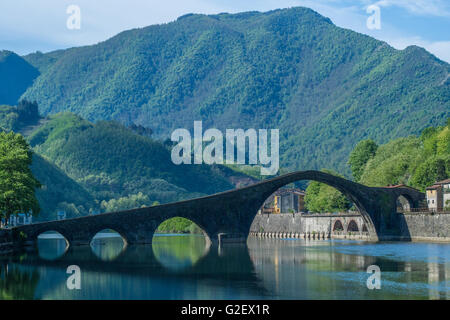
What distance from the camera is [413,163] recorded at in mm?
123125

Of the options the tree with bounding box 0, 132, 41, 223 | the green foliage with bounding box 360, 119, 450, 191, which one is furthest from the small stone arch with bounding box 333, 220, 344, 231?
the tree with bounding box 0, 132, 41, 223

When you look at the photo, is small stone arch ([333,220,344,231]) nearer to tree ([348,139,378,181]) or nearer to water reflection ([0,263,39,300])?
tree ([348,139,378,181])

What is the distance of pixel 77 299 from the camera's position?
41281 millimetres

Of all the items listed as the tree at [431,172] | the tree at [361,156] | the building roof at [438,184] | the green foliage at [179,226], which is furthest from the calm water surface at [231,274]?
the green foliage at [179,226]

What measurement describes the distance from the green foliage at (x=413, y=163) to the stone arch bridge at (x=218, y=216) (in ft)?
51.8

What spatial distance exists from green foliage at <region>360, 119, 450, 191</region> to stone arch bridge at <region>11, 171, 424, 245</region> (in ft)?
51.8

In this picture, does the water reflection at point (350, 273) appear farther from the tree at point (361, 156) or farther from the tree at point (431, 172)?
the tree at point (361, 156)

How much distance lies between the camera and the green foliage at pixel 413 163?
372 ft

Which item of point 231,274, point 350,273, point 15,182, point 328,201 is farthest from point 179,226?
point 350,273

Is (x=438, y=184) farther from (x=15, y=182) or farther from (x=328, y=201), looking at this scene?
(x=15, y=182)

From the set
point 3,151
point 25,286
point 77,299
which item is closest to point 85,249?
point 3,151

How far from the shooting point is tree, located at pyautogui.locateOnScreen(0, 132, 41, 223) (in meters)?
73.5
